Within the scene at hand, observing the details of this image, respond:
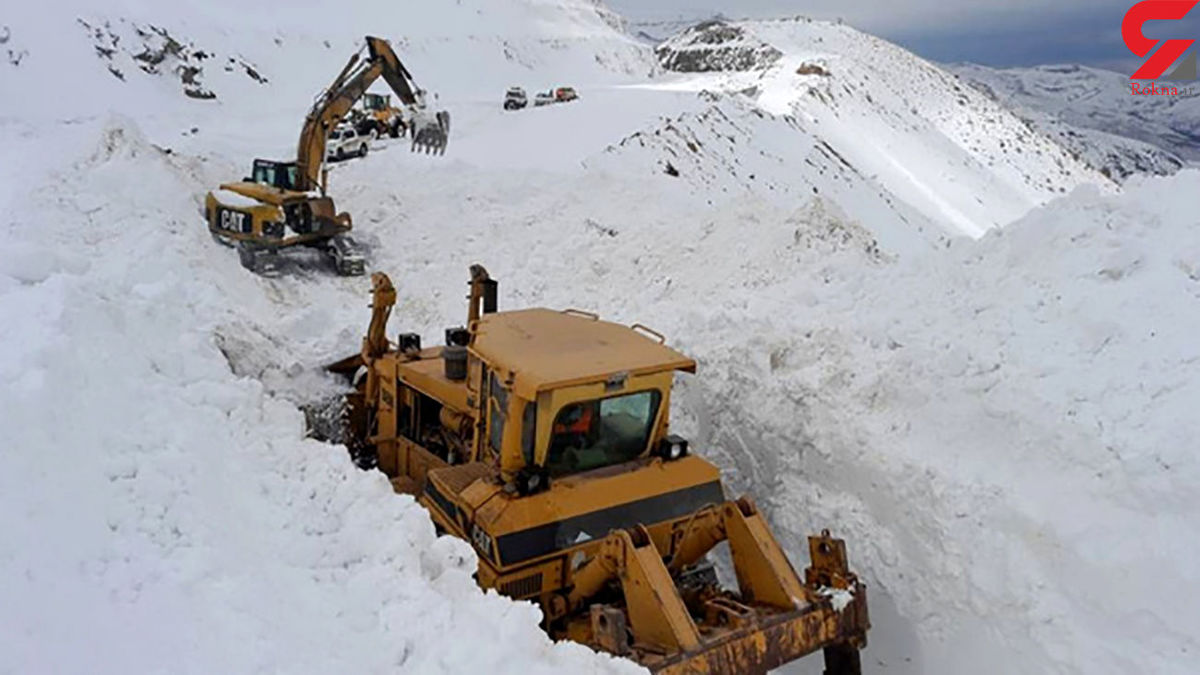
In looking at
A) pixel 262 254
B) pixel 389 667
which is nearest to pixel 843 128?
pixel 262 254

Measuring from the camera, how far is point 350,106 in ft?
44.8

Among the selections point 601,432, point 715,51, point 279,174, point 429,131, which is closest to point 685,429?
point 601,432

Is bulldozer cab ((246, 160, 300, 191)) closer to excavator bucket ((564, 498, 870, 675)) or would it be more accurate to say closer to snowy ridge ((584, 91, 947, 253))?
snowy ridge ((584, 91, 947, 253))

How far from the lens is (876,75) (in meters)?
44.2

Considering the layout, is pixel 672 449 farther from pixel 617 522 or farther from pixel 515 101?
pixel 515 101

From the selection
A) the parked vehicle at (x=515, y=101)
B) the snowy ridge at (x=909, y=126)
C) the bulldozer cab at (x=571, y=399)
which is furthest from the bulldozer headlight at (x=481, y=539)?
the parked vehicle at (x=515, y=101)

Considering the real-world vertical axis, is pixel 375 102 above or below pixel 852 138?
above

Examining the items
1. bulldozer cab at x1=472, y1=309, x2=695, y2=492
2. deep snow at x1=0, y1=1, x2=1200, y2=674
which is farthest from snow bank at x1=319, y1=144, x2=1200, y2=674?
bulldozer cab at x1=472, y1=309, x2=695, y2=492

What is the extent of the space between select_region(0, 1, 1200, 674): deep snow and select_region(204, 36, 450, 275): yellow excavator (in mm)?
471

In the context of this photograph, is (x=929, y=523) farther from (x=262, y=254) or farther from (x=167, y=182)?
(x=167, y=182)

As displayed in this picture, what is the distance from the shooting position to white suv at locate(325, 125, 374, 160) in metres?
19.0

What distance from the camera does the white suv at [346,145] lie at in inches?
749

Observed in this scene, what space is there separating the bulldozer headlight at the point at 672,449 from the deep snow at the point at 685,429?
1.57 metres

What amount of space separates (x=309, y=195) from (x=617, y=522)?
32.8 feet
